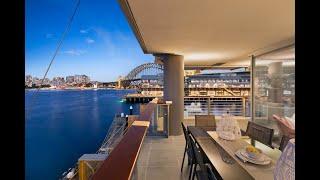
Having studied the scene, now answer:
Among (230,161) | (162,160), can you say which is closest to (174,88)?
(162,160)

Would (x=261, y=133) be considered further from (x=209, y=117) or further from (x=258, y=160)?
(x=209, y=117)

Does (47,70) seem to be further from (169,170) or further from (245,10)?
(169,170)

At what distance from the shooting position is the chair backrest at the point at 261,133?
2.76 m

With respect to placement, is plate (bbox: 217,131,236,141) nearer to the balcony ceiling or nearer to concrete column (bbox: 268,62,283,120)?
the balcony ceiling

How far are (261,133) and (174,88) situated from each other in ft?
10.1

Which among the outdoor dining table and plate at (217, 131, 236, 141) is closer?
the outdoor dining table

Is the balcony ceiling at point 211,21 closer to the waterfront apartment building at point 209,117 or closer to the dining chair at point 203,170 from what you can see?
the waterfront apartment building at point 209,117

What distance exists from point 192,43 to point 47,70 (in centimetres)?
329

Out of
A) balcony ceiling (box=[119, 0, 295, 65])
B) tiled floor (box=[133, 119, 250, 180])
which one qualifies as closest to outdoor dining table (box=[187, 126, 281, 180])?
tiled floor (box=[133, 119, 250, 180])

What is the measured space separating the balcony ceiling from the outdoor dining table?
4.75 ft

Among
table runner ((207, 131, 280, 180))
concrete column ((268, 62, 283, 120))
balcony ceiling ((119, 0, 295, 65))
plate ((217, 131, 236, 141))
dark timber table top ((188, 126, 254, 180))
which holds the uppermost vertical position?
balcony ceiling ((119, 0, 295, 65))

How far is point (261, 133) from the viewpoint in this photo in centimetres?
300

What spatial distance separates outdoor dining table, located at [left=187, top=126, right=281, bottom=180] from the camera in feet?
5.48
